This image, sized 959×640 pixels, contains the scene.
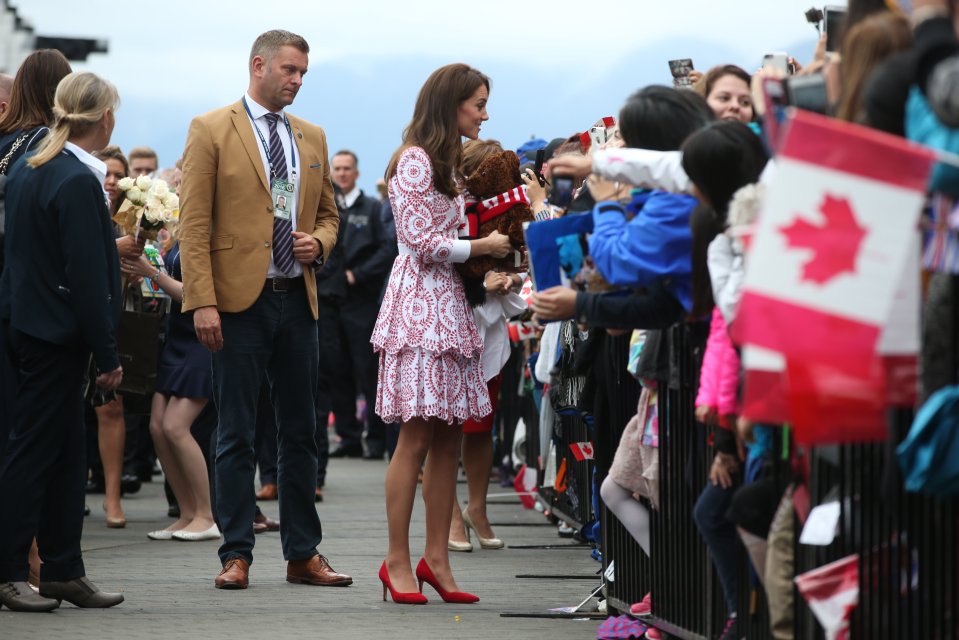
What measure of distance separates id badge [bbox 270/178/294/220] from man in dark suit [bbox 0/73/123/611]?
0.88m

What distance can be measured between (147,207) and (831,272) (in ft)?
20.2

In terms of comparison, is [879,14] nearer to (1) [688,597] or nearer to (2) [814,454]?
(2) [814,454]

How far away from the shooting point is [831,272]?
311 cm

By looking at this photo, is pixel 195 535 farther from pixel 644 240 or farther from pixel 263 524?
pixel 644 240

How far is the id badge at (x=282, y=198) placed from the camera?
23.3 feet

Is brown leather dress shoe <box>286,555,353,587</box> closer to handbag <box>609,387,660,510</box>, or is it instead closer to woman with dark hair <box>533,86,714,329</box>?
handbag <box>609,387,660,510</box>

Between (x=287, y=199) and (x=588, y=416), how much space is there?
174 cm

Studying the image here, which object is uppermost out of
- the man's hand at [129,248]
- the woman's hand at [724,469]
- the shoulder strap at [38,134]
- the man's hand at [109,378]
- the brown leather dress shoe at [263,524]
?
the shoulder strap at [38,134]

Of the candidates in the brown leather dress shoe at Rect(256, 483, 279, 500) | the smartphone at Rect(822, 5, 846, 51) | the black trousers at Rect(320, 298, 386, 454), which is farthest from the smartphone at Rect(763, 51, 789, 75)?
the black trousers at Rect(320, 298, 386, 454)

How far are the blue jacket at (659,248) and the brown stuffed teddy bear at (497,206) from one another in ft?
6.85

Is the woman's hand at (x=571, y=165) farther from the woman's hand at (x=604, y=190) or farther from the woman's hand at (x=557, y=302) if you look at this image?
the woman's hand at (x=557, y=302)

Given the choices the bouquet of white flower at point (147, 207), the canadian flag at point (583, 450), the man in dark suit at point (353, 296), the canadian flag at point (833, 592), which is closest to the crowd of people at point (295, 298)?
the canadian flag at point (583, 450)

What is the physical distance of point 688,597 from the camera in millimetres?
5125

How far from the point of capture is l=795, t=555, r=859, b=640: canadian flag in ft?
12.4
